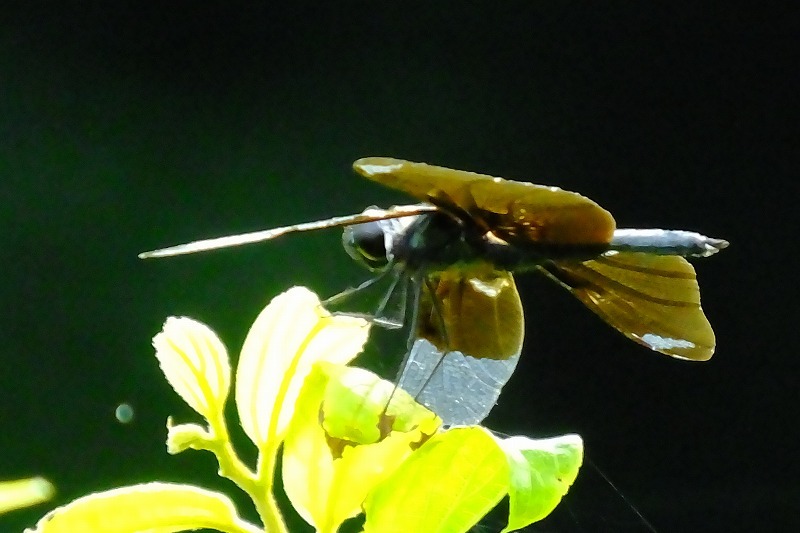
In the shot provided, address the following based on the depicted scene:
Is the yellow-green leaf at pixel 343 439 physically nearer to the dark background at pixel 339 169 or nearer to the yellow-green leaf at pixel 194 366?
the yellow-green leaf at pixel 194 366

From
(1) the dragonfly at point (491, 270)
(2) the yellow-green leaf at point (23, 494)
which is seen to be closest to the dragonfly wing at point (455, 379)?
(1) the dragonfly at point (491, 270)

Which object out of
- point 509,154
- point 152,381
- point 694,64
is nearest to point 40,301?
point 152,381

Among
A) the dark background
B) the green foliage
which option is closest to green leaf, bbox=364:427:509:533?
the green foliage

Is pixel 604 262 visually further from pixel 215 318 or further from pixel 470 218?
pixel 215 318

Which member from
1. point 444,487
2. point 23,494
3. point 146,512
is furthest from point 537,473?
point 23,494

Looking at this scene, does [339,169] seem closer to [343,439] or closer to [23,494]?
[23,494]
